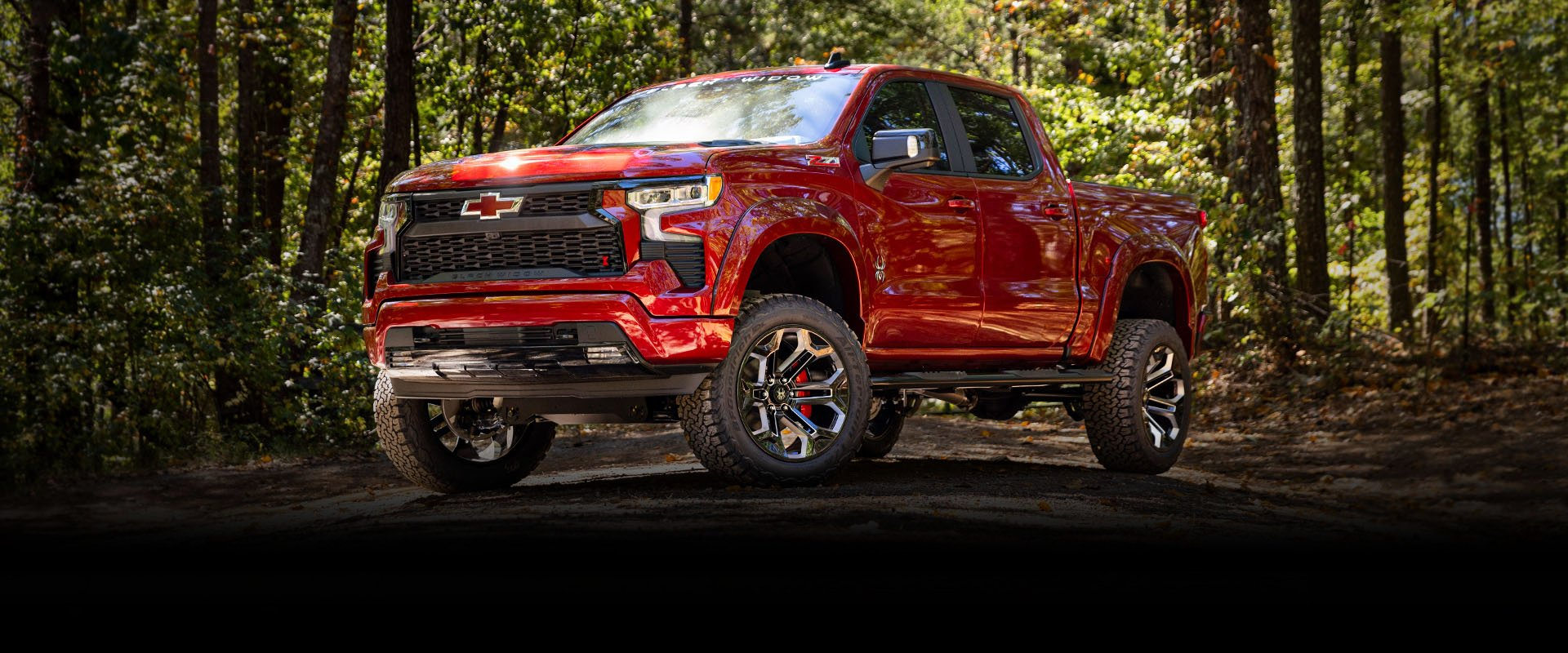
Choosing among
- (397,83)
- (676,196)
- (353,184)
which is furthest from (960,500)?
(353,184)

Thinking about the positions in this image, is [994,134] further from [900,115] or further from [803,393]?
[803,393]

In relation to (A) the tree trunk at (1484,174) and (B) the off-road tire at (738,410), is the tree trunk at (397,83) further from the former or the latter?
(A) the tree trunk at (1484,174)

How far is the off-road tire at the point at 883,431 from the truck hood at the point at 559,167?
411 centimetres

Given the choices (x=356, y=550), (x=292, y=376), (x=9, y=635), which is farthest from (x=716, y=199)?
(x=292, y=376)

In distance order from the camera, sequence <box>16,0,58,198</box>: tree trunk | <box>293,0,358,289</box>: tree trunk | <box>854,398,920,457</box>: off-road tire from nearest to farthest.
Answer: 1. <box>854,398,920,457</box>: off-road tire
2. <box>16,0,58,198</box>: tree trunk
3. <box>293,0,358,289</box>: tree trunk

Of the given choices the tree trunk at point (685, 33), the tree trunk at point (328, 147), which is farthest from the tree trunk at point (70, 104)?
the tree trunk at point (685, 33)

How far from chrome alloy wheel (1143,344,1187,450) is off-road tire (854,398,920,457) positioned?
1717 mm

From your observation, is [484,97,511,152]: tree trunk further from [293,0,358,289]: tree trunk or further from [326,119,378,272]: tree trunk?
[293,0,358,289]: tree trunk

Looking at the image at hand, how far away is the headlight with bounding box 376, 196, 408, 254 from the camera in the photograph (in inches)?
289

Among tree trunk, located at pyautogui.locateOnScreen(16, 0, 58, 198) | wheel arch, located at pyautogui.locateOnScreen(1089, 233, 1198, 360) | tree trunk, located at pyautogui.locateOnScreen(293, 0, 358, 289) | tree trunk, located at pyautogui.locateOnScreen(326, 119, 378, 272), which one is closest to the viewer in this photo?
wheel arch, located at pyautogui.locateOnScreen(1089, 233, 1198, 360)

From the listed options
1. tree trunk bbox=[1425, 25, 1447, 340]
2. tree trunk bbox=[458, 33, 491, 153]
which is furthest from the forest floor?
tree trunk bbox=[1425, 25, 1447, 340]

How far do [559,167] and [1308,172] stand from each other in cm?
1284

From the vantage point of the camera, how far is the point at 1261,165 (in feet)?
55.9

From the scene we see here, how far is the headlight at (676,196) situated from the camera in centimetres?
686
